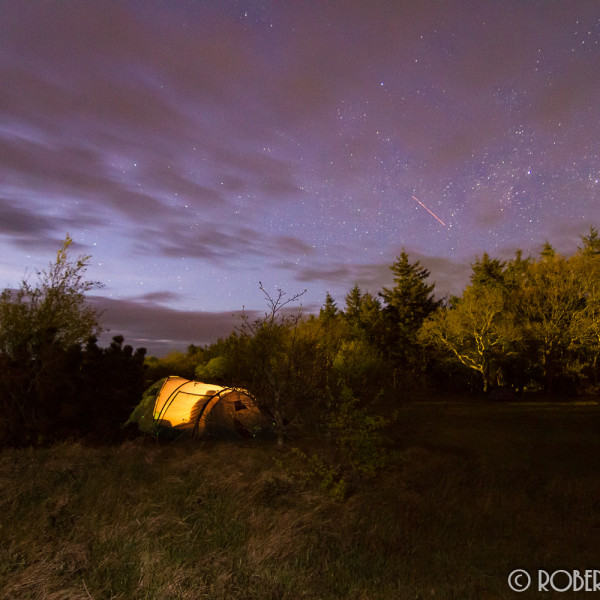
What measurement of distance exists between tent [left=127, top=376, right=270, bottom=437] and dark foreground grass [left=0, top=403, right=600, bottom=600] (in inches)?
130

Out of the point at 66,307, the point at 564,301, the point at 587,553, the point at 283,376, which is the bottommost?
the point at 587,553

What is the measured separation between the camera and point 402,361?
4388cm

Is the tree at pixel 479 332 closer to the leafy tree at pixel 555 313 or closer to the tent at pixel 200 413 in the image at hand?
the leafy tree at pixel 555 313

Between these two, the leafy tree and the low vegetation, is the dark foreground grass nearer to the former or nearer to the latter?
the low vegetation

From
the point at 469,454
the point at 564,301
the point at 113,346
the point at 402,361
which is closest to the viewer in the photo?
the point at 113,346

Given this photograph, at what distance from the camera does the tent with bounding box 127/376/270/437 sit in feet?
44.1

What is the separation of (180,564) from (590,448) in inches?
519

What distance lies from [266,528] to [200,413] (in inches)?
327

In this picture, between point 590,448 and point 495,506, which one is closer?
point 495,506

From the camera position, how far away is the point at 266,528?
5570 mm

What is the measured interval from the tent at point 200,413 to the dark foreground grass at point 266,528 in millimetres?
3307

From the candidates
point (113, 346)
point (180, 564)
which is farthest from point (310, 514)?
point (113, 346)

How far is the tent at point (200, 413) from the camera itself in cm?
1345

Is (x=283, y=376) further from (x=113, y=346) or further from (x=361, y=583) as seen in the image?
(x=361, y=583)
